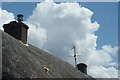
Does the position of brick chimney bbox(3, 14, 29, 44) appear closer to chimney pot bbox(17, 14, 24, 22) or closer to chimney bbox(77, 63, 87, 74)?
chimney pot bbox(17, 14, 24, 22)

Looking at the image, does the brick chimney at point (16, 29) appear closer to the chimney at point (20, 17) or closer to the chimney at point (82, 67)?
the chimney at point (20, 17)

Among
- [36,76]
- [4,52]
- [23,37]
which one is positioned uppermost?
[23,37]

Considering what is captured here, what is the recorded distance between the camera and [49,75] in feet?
63.7

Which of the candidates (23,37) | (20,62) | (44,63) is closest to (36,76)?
(20,62)

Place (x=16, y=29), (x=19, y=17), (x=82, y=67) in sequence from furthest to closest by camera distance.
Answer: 1. (x=82, y=67)
2. (x=19, y=17)
3. (x=16, y=29)

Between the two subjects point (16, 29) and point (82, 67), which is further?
point (82, 67)

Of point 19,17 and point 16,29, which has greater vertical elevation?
point 19,17

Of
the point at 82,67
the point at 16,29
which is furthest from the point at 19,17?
the point at 82,67

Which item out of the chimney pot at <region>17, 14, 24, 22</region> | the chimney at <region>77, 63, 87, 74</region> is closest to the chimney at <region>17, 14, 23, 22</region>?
the chimney pot at <region>17, 14, 24, 22</region>

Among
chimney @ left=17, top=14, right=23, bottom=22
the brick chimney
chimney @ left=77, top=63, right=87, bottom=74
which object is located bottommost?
chimney @ left=77, top=63, right=87, bottom=74

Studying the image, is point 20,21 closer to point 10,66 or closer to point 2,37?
point 2,37

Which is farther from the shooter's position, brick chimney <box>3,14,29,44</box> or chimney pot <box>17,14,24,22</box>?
chimney pot <box>17,14,24,22</box>

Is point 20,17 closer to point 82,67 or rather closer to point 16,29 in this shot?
point 16,29

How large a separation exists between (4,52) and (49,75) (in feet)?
12.2
